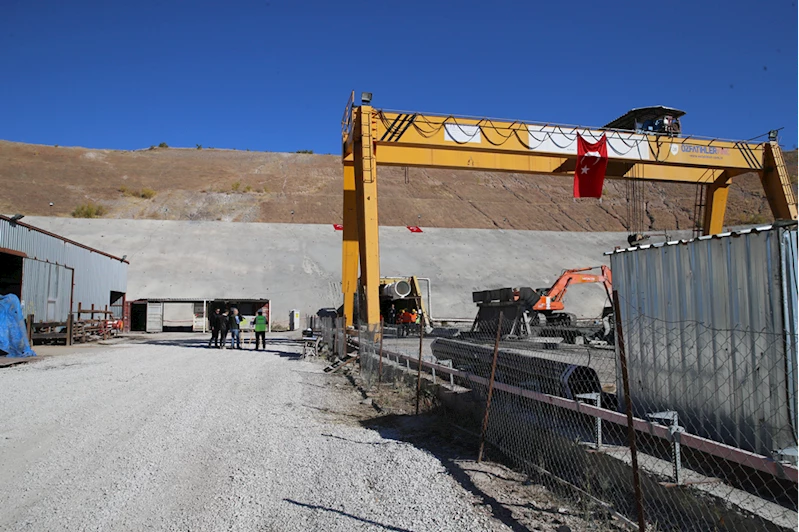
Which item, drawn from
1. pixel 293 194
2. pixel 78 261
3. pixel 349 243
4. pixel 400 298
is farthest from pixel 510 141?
pixel 293 194

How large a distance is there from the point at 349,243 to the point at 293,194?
5296 cm

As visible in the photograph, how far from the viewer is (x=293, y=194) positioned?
75.3 meters

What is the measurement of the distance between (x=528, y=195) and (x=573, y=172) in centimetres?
6413

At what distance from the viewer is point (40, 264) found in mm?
23750

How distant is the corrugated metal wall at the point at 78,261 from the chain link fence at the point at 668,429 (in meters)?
21.0

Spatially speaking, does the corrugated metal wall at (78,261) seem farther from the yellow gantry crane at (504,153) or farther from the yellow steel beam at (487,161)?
the yellow steel beam at (487,161)

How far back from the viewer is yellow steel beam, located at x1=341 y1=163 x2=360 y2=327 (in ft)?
77.8

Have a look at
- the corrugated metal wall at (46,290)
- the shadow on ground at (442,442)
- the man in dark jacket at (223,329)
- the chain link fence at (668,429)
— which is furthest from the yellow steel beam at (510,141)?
the corrugated metal wall at (46,290)

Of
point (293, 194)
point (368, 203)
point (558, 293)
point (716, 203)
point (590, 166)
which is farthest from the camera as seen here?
point (293, 194)

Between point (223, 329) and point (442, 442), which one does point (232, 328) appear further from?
point (442, 442)

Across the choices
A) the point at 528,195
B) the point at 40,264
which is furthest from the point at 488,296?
the point at 528,195

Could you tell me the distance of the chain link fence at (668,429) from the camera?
401 cm

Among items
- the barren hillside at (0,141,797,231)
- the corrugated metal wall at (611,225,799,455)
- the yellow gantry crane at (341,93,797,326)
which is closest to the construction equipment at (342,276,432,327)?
the yellow gantry crane at (341,93,797,326)

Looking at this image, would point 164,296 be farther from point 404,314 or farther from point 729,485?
point 729,485
